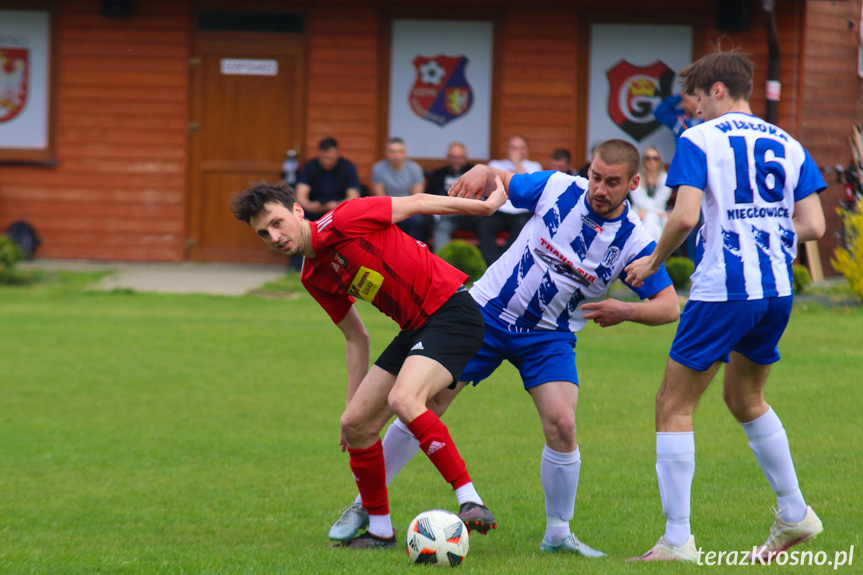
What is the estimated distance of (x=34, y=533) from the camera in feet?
18.0

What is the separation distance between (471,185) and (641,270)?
38.4 inches

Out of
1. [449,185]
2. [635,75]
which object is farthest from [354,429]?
[635,75]

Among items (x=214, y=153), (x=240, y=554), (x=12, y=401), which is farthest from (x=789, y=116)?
(x=240, y=554)

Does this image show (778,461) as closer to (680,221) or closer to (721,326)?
(721,326)

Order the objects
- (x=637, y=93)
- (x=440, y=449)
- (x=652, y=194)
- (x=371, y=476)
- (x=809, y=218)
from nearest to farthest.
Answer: (x=809, y=218) < (x=440, y=449) < (x=371, y=476) < (x=652, y=194) < (x=637, y=93)

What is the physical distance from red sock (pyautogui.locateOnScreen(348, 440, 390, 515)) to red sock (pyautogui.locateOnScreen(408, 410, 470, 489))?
18.2 inches

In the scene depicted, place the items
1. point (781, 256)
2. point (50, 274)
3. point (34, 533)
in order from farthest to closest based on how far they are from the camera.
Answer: point (50, 274), point (34, 533), point (781, 256)

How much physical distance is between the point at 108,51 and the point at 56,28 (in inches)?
33.5

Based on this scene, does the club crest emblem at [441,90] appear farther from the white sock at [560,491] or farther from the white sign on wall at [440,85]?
the white sock at [560,491]

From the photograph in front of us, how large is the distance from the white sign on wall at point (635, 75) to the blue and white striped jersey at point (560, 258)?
35.6 feet

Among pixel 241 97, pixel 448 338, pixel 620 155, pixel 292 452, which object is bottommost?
pixel 292 452

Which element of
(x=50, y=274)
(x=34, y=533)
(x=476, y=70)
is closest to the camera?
(x=34, y=533)

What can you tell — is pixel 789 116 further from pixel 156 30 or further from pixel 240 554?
pixel 240 554

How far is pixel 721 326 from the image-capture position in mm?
4484
